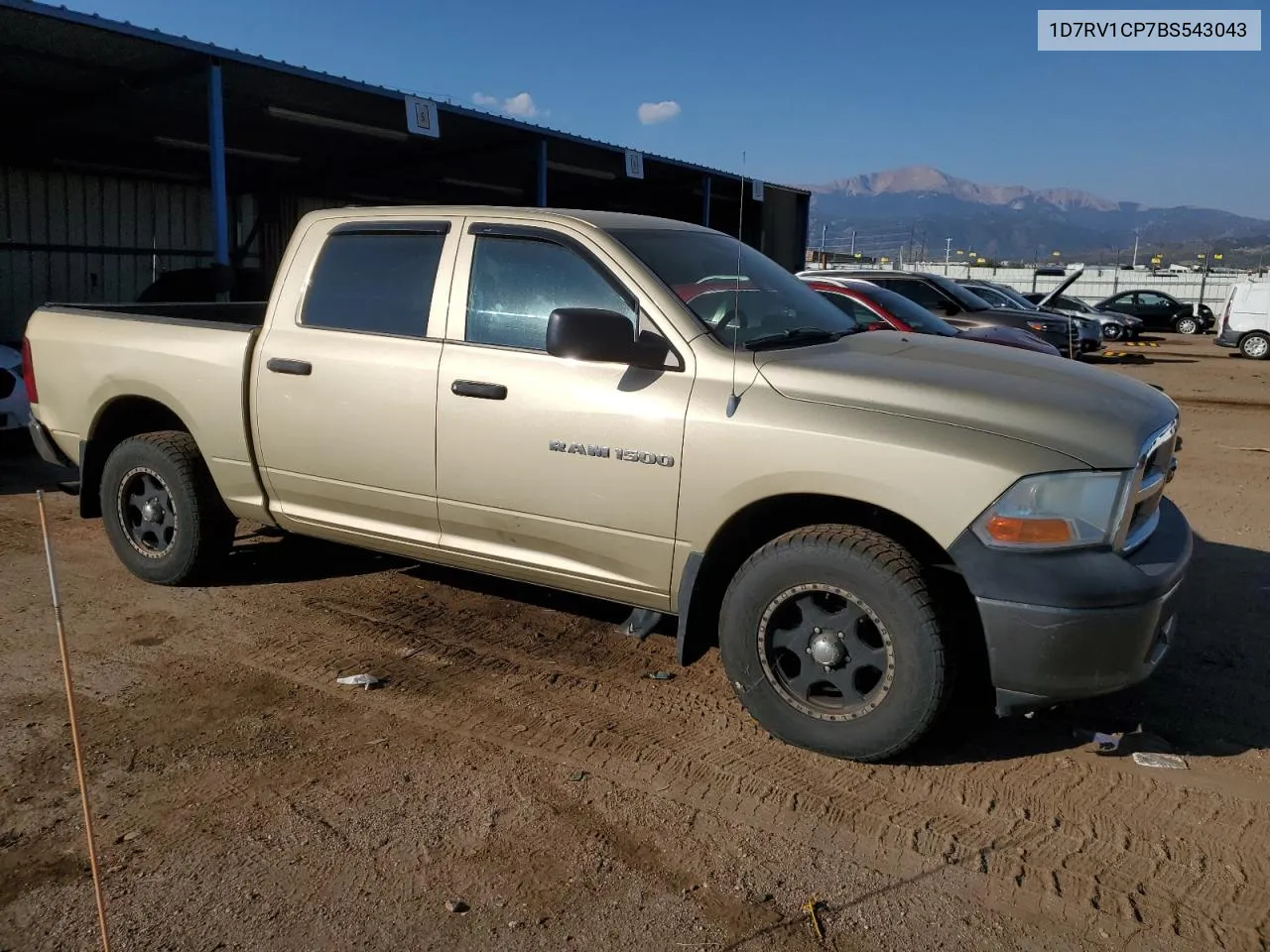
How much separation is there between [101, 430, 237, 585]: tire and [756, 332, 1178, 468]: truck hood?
3093 millimetres

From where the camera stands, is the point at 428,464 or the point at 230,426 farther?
the point at 230,426

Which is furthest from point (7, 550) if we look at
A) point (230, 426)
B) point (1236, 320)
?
point (1236, 320)

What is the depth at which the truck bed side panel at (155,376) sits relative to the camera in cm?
499

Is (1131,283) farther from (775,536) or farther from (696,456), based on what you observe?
(696,456)

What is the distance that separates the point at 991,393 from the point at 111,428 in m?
4.64

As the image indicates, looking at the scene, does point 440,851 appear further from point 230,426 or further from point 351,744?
point 230,426

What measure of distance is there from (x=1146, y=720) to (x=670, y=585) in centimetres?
194

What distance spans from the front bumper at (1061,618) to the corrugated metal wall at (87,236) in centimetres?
1912

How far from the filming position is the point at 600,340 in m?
3.76

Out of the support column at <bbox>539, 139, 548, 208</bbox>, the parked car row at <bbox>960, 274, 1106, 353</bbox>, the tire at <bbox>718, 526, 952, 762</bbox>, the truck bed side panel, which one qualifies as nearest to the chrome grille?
the tire at <bbox>718, 526, 952, 762</bbox>

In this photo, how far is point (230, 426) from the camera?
16.4ft

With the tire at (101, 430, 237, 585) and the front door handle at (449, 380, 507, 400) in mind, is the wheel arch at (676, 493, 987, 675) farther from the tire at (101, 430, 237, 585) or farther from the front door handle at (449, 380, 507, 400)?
the tire at (101, 430, 237, 585)

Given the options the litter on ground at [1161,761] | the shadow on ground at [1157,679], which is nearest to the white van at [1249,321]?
the shadow on ground at [1157,679]

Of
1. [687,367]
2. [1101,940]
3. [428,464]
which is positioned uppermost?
[687,367]
